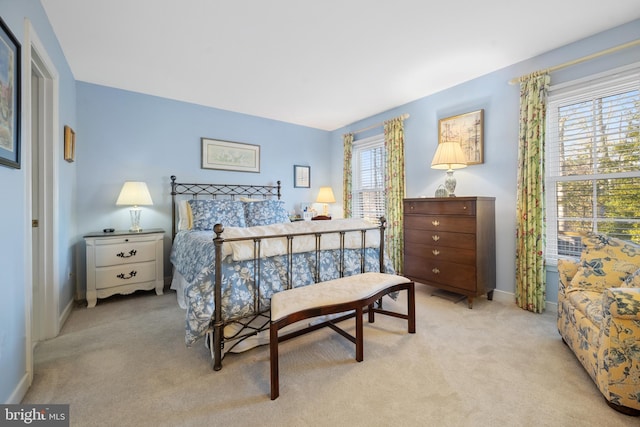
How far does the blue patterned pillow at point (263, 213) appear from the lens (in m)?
3.72

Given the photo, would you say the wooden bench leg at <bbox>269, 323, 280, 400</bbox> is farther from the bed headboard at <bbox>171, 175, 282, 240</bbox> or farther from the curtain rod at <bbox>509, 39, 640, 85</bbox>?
the curtain rod at <bbox>509, 39, 640, 85</bbox>

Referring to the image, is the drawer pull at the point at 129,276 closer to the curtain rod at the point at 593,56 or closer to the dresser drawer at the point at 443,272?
the dresser drawer at the point at 443,272

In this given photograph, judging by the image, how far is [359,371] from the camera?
178cm

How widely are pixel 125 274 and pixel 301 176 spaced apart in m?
3.05

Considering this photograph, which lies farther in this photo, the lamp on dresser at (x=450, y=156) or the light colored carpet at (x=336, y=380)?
the lamp on dresser at (x=450, y=156)

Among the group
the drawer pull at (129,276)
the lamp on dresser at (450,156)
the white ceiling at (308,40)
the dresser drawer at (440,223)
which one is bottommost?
the drawer pull at (129,276)

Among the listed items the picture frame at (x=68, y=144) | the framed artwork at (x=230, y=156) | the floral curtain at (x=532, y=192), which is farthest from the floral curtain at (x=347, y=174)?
the picture frame at (x=68, y=144)

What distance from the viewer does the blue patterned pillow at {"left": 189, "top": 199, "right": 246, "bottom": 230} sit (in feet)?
10.9

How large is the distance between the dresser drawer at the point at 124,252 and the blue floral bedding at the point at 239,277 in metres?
1.06

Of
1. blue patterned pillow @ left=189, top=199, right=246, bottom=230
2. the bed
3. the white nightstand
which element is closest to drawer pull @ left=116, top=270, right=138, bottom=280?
the white nightstand

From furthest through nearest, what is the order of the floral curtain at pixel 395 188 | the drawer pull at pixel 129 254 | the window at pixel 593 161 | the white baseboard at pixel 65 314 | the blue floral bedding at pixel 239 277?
the floral curtain at pixel 395 188
the drawer pull at pixel 129 254
the white baseboard at pixel 65 314
the window at pixel 593 161
the blue floral bedding at pixel 239 277

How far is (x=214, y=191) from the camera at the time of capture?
4156 millimetres

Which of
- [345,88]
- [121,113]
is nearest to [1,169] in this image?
[121,113]

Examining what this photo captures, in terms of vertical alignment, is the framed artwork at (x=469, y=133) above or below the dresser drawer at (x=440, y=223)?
above
